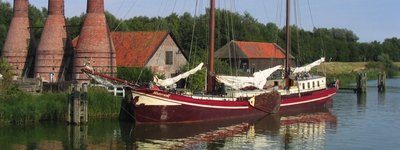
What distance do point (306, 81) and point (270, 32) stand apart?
60438mm

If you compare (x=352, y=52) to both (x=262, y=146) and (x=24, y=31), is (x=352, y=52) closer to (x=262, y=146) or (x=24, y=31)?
(x=24, y=31)

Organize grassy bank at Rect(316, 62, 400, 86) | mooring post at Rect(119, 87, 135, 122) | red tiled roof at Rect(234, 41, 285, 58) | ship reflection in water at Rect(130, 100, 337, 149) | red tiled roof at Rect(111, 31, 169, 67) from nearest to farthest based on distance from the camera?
ship reflection in water at Rect(130, 100, 337, 149) < mooring post at Rect(119, 87, 135, 122) < red tiled roof at Rect(111, 31, 169, 67) < red tiled roof at Rect(234, 41, 285, 58) < grassy bank at Rect(316, 62, 400, 86)

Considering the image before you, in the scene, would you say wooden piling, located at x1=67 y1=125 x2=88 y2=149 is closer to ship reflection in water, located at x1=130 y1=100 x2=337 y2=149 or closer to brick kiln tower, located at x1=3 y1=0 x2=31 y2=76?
ship reflection in water, located at x1=130 y1=100 x2=337 y2=149

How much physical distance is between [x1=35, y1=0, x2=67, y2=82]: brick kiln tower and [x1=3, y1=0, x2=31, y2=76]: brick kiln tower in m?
2.50

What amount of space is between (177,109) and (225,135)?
13.9 ft

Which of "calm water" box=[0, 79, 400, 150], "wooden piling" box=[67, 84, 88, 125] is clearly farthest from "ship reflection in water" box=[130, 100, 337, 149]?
"wooden piling" box=[67, 84, 88, 125]

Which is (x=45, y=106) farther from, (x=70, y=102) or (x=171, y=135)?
(x=171, y=135)

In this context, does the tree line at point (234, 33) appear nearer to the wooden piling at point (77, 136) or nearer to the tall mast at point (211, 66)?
the tall mast at point (211, 66)

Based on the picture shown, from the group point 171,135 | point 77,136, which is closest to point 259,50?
point 171,135

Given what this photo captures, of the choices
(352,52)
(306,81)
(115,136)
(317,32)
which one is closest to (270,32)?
(317,32)

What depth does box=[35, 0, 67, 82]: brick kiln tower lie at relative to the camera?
151ft

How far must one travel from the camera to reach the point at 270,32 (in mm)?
109000

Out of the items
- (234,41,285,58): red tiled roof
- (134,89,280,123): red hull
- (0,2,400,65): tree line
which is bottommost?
(134,89,280,123): red hull

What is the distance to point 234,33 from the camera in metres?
96.2
